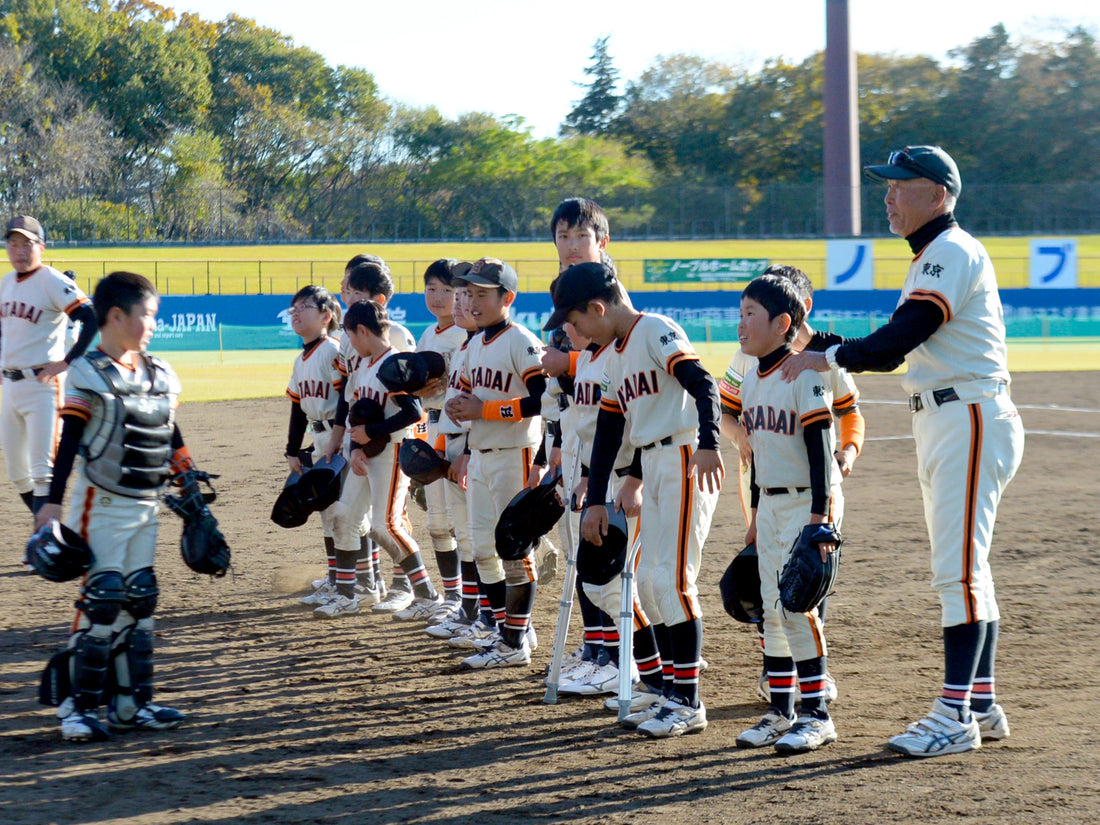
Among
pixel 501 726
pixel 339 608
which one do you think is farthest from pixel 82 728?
pixel 339 608

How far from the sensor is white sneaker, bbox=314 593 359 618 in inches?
268

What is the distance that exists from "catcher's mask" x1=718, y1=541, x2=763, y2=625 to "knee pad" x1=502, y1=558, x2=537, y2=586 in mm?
1285

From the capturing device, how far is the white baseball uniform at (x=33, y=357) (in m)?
7.65

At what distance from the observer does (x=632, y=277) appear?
3825 centimetres

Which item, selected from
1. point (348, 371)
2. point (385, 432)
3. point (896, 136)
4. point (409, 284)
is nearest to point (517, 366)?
point (385, 432)

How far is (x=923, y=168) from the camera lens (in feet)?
15.1

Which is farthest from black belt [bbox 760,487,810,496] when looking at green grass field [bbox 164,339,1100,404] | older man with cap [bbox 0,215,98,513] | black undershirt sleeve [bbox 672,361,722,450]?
green grass field [bbox 164,339,1100,404]

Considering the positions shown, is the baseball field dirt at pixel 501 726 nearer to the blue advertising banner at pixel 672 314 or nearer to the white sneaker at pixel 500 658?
the white sneaker at pixel 500 658

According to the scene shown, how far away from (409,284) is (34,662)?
1238 inches

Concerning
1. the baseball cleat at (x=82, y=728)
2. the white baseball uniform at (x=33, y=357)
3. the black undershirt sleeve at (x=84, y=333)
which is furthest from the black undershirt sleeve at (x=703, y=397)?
the white baseball uniform at (x=33, y=357)

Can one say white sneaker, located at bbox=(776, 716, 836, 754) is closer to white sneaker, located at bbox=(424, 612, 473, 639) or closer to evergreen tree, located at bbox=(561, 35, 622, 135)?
white sneaker, located at bbox=(424, 612, 473, 639)

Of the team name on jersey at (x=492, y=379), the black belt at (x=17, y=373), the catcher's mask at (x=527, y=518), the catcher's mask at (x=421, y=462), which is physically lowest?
the catcher's mask at (x=527, y=518)

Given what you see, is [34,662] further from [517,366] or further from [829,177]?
[829,177]

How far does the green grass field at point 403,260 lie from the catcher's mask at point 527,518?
29867 mm
